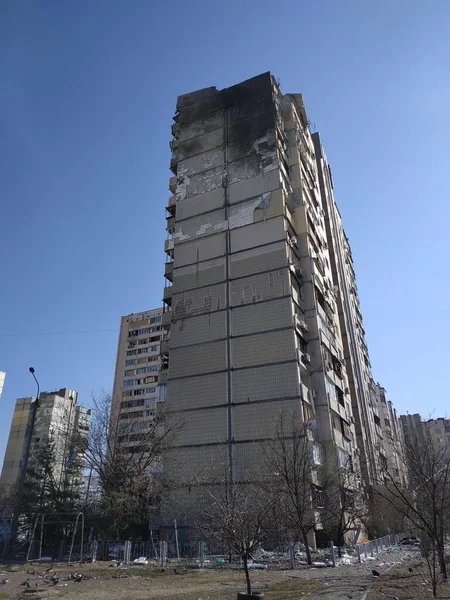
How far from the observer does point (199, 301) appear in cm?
4009

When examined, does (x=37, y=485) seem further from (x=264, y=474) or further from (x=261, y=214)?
(x=261, y=214)

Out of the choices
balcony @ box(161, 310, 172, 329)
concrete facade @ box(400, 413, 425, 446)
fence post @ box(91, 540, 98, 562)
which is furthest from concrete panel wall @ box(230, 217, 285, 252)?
fence post @ box(91, 540, 98, 562)

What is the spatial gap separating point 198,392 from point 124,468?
9764mm

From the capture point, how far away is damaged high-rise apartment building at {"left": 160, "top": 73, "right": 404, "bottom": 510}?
3388cm

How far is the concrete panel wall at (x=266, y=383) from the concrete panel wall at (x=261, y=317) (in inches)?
136

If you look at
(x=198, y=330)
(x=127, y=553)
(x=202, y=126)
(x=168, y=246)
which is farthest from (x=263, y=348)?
(x=202, y=126)

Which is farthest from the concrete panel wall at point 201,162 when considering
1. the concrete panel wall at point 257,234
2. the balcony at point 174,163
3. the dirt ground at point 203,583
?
the dirt ground at point 203,583

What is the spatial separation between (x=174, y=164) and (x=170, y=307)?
56.1 ft

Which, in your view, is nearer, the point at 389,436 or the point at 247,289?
the point at 247,289

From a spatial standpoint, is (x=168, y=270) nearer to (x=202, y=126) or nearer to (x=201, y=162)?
(x=201, y=162)

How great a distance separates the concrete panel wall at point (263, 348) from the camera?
112ft

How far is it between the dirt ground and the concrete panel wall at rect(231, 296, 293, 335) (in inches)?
765

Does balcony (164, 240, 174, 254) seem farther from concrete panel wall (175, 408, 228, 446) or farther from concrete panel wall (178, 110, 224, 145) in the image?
concrete panel wall (175, 408, 228, 446)

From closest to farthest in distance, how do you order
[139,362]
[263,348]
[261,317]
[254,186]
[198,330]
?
[263,348], [261,317], [198,330], [254,186], [139,362]
